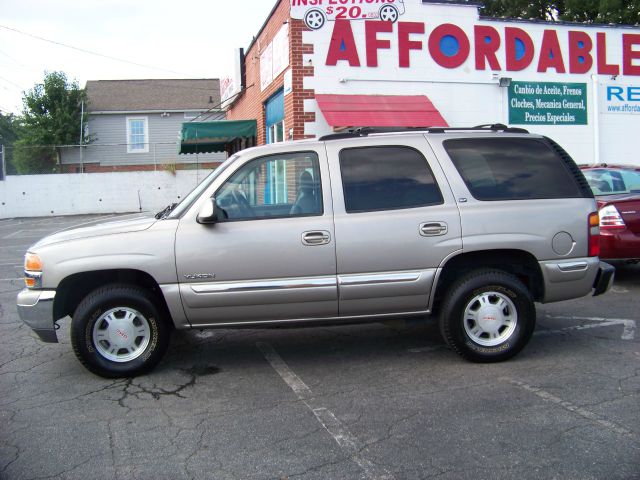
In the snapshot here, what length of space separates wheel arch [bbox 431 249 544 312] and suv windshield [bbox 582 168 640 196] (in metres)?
4.02

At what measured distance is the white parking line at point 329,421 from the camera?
3.43 meters

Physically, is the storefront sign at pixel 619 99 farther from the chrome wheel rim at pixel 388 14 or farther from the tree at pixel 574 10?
the tree at pixel 574 10

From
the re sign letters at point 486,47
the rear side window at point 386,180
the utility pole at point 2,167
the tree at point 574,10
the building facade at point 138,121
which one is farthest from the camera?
the building facade at point 138,121

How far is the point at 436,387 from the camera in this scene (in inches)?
185

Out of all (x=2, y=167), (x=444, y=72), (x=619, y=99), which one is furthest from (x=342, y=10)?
(x=2, y=167)

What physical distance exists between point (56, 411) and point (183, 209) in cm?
178

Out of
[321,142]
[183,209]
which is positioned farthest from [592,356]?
[183,209]

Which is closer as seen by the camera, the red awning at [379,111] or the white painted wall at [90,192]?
the red awning at [379,111]

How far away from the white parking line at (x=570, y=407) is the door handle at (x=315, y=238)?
5.81ft

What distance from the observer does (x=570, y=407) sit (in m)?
4.23

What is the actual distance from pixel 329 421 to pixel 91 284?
7.77ft

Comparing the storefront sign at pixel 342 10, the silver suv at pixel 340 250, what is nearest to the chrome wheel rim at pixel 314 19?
the storefront sign at pixel 342 10

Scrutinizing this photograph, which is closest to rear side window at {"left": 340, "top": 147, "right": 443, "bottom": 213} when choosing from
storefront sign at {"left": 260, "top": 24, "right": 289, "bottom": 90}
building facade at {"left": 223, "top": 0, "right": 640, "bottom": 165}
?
building facade at {"left": 223, "top": 0, "right": 640, "bottom": 165}

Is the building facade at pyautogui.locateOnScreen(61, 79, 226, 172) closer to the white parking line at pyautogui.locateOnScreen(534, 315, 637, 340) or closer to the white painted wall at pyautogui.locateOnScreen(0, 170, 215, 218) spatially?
the white painted wall at pyautogui.locateOnScreen(0, 170, 215, 218)
